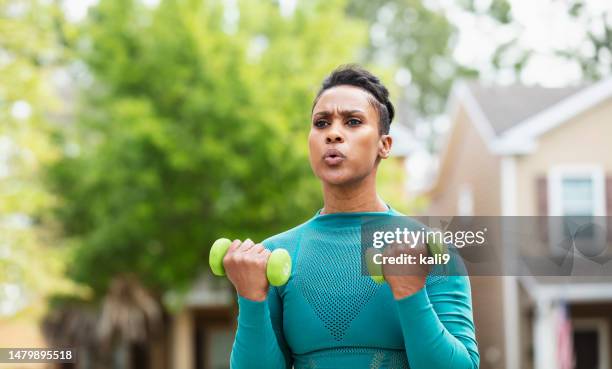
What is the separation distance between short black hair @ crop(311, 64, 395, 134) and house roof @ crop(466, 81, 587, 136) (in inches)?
687

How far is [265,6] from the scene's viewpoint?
57.5 feet

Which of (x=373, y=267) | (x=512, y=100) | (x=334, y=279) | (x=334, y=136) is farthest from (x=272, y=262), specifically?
(x=512, y=100)

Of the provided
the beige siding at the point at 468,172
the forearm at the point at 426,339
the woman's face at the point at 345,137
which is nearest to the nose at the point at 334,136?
the woman's face at the point at 345,137

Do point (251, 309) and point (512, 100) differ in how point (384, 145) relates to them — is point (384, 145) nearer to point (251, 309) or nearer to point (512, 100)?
point (251, 309)

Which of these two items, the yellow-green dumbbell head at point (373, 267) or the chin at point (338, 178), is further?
the chin at point (338, 178)

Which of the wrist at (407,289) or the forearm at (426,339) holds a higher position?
the wrist at (407,289)

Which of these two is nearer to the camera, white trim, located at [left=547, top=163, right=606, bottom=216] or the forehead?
the forehead

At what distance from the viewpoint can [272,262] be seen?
2.12 metres

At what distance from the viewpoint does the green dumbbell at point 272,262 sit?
6.95 feet

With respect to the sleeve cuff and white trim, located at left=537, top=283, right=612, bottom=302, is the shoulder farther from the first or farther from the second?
white trim, located at left=537, top=283, right=612, bottom=302

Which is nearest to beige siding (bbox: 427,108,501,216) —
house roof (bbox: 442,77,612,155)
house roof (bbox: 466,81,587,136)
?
house roof (bbox: 442,77,612,155)

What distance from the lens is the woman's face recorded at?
242 centimetres

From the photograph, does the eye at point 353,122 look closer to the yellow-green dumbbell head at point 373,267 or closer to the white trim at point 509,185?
the yellow-green dumbbell head at point 373,267

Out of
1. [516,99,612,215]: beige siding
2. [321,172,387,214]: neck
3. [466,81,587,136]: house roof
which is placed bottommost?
Result: [321,172,387,214]: neck
